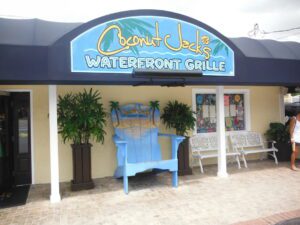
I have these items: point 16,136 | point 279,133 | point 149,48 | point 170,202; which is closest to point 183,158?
point 170,202

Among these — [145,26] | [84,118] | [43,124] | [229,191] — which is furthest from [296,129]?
[43,124]

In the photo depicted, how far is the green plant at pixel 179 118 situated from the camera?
7004 millimetres

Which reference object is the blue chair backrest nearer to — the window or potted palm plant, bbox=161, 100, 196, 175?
potted palm plant, bbox=161, 100, 196, 175

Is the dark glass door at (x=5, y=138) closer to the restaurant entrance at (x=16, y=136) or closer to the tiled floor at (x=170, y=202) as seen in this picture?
the restaurant entrance at (x=16, y=136)

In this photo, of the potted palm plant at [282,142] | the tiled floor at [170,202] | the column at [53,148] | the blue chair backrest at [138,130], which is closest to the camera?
the tiled floor at [170,202]

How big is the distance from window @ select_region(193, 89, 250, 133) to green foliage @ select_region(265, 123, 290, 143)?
0.70 m

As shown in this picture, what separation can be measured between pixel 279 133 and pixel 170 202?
191 inches

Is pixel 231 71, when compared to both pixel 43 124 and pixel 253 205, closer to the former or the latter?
pixel 253 205

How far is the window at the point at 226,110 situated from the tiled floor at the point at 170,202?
6.07ft

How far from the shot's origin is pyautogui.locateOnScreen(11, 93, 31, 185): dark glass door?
261 inches

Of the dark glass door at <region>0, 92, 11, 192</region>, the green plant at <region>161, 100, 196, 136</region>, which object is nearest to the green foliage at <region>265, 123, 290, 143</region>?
the green plant at <region>161, 100, 196, 136</region>

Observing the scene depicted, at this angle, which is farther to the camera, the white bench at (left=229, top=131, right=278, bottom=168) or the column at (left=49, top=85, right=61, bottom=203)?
the white bench at (left=229, top=131, right=278, bottom=168)

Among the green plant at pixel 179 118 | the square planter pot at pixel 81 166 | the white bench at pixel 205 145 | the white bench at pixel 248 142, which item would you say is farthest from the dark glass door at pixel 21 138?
the white bench at pixel 248 142

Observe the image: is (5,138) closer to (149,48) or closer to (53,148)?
(53,148)
